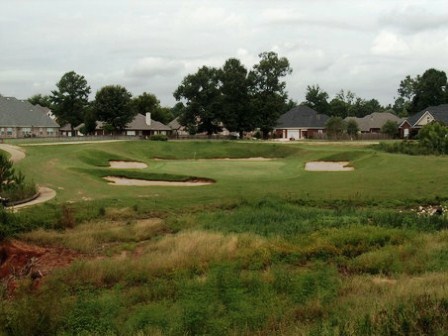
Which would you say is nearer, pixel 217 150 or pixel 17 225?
pixel 17 225

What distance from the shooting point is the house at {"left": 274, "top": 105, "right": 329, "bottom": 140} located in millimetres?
101750

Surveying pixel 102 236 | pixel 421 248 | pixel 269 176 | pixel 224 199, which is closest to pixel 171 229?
pixel 102 236

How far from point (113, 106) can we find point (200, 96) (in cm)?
1478

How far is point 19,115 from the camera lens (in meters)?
94.2

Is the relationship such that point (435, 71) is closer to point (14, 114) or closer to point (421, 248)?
point (14, 114)

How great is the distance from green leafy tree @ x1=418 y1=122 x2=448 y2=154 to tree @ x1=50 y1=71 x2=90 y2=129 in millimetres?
69330

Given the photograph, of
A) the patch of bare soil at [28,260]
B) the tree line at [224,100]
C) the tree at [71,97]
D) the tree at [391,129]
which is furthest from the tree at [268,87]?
the patch of bare soil at [28,260]

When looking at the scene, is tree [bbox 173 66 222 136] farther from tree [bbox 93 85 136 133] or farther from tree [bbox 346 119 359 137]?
tree [bbox 346 119 359 137]

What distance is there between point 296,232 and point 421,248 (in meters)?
4.39

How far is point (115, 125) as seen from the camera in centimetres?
9081

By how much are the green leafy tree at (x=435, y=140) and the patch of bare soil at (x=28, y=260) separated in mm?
40067

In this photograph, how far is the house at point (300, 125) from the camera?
334ft

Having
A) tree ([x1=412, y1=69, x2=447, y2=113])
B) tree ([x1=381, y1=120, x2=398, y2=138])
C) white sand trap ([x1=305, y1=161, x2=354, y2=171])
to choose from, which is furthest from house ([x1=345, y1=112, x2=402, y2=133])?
white sand trap ([x1=305, y1=161, x2=354, y2=171])

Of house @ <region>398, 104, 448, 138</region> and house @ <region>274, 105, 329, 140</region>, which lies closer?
house @ <region>398, 104, 448, 138</region>
